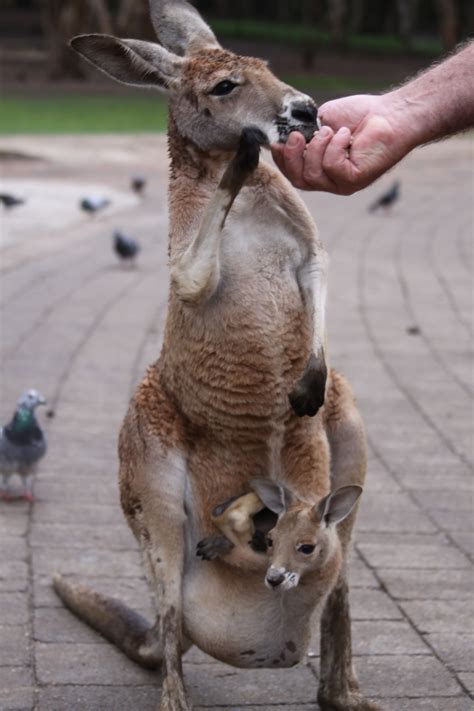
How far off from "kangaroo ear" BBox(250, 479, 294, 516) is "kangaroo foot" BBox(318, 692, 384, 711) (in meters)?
0.56

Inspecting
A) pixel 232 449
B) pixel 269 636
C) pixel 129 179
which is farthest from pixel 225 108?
pixel 129 179

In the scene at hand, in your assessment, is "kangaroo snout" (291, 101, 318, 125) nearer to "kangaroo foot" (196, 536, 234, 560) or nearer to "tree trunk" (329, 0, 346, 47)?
"kangaroo foot" (196, 536, 234, 560)

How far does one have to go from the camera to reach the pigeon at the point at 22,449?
5383 millimetres

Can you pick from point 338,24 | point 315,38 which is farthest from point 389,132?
point 315,38

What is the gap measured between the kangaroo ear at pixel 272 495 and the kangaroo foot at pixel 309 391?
0.19 metres

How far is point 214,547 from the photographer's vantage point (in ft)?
11.6

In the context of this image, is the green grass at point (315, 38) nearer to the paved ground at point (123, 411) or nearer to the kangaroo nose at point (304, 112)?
the paved ground at point (123, 411)

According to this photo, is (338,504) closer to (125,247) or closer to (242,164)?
(242,164)

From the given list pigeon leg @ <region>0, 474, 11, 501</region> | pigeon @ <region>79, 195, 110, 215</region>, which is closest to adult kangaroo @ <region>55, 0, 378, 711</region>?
pigeon leg @ <region>0, 474, 11, 501</region>

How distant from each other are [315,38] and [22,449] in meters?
45.5

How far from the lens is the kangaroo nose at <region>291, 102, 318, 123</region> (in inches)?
139

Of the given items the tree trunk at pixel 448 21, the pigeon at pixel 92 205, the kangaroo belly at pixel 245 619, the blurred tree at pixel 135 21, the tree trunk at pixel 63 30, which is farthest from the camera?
the tree trunk at pixel 448 21

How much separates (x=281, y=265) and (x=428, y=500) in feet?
7.05

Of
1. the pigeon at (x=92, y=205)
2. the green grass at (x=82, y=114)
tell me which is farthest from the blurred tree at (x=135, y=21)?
the pigeon at (x=92, y=205)
